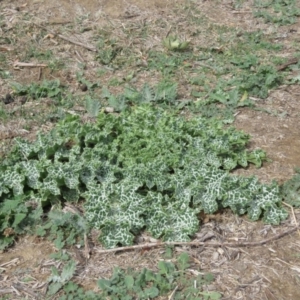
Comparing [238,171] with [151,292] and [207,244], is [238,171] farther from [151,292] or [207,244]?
[151,292]

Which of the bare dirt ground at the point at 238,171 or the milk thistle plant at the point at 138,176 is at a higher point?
the milk thistle plant at the point at 138,176

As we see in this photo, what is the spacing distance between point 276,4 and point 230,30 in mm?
838

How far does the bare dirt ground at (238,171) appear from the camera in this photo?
3617 millimetres

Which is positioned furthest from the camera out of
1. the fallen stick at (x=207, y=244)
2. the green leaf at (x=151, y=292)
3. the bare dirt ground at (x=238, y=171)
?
the fallen stick at (x=207, y=244)

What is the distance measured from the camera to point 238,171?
4465mm

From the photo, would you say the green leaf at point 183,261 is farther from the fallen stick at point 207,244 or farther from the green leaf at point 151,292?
the green leaf at point 151,292

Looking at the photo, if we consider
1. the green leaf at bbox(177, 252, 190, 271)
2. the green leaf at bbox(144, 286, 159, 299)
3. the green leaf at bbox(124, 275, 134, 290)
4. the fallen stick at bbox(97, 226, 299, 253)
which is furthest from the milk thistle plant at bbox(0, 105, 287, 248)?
the green leaf at bbox(144, 286, 159, 299)

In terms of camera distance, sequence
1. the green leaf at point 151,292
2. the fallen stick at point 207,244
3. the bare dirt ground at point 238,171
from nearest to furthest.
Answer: the green leaf at point 151,292 → the bare dirt ground at point 238,171 → the fallen stick at point 207,244

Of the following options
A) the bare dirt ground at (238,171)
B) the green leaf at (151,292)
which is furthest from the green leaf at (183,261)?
the green leaf at (151,292)

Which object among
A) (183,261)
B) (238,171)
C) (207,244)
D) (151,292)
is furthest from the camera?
(238,171)

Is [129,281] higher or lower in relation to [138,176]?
lower

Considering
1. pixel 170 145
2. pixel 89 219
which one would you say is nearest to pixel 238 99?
pixel 170 145

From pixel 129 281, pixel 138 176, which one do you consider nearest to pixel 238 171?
pixel 138 176

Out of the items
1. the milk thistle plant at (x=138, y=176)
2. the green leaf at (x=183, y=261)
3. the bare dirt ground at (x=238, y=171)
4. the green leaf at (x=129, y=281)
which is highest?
the milk thistle plant at (x=138, y=176)
